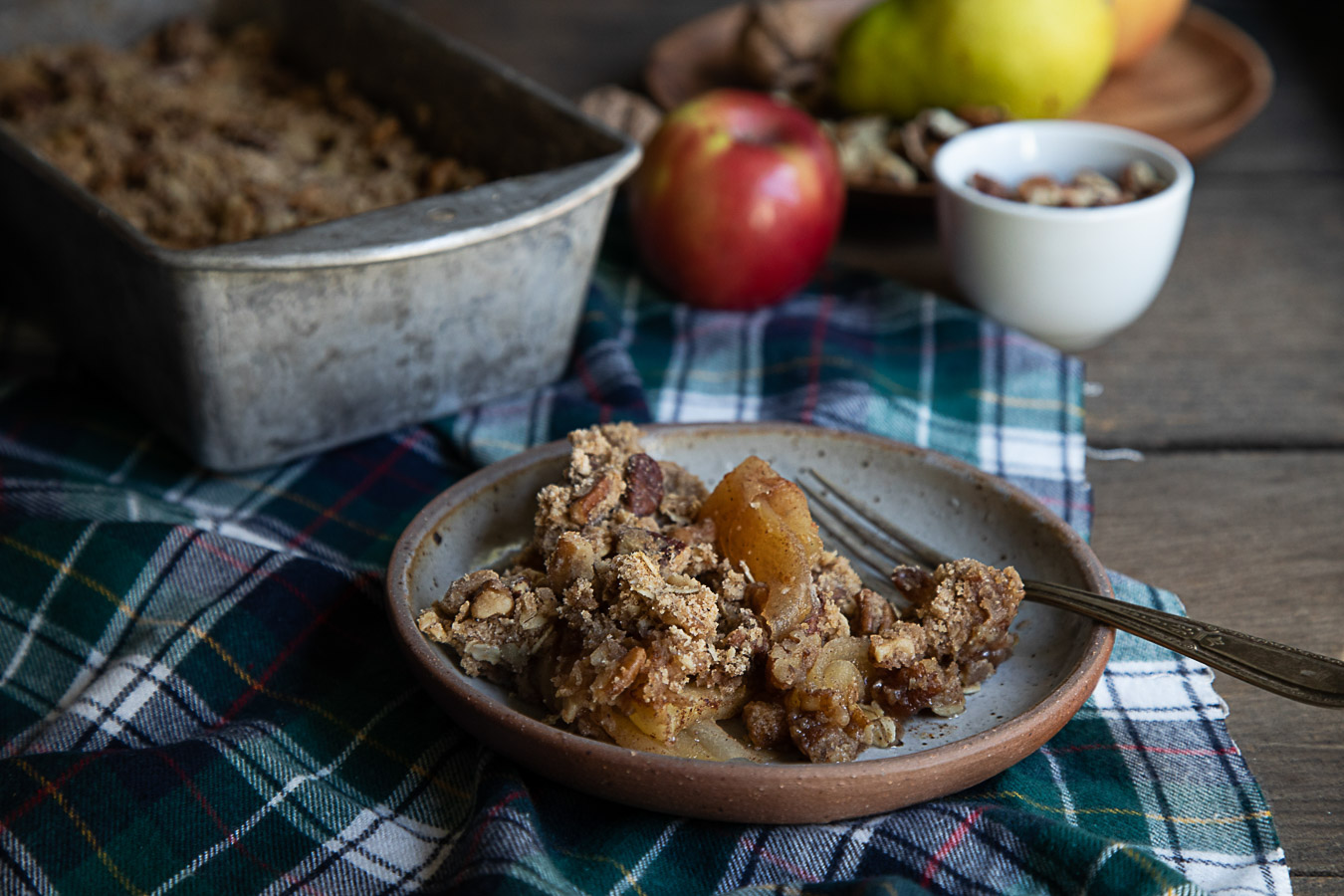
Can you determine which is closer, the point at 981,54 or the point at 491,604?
the point at 491,604

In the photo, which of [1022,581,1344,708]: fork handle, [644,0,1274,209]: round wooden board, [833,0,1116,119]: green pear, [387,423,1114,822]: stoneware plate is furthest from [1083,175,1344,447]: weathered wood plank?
[1022,581,1344,708]: fork handle

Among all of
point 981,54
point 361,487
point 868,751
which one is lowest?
point 361,487

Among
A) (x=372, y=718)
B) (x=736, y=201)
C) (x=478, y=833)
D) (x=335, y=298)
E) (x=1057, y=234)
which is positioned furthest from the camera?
(x=736, y=201)

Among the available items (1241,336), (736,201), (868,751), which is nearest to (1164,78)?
(1241,336)

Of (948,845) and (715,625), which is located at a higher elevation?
(715,625)

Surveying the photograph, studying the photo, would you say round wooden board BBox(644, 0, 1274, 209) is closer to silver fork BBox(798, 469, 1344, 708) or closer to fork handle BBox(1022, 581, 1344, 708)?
silver fork BBox(798, 469, 1344, 708)

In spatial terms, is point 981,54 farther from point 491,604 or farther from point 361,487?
point 491,604
